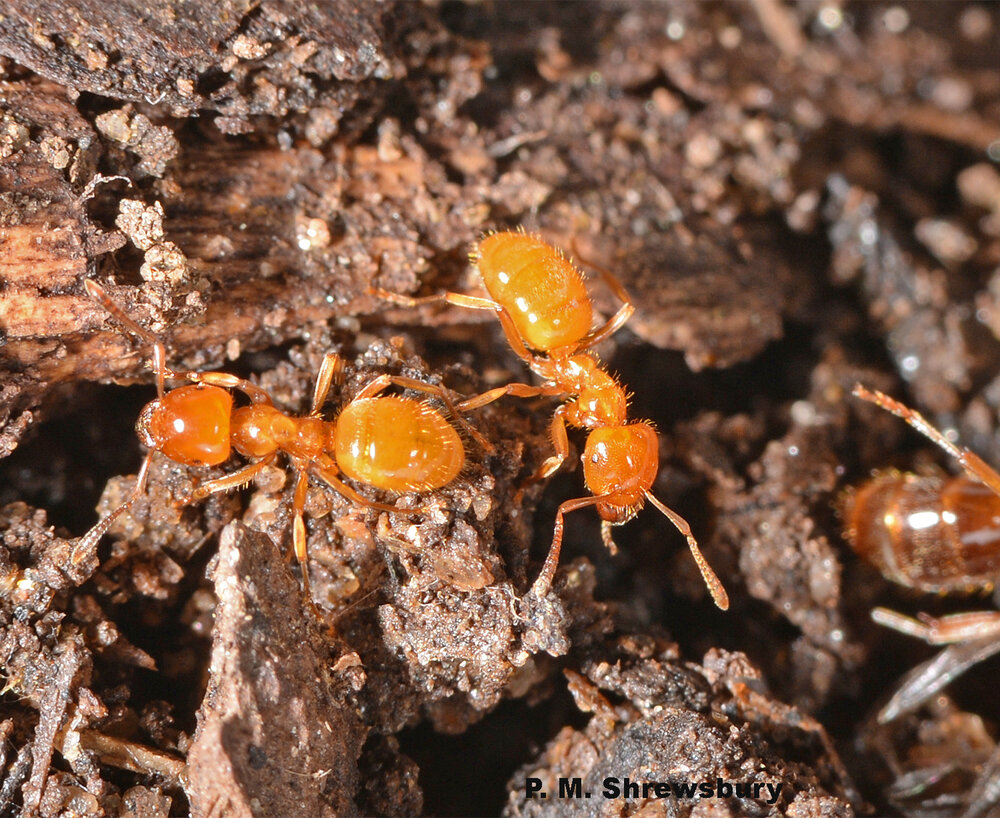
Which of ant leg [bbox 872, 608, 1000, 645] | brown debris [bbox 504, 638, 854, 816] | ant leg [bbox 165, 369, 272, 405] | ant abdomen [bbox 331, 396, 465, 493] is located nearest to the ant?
ant abdomen [bbox 331, 396, 465, 493]

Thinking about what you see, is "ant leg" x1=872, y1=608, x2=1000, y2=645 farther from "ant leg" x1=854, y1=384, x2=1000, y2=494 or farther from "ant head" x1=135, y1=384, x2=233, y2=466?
"ant head" x1=135, y1=384, x2=233, y2=466

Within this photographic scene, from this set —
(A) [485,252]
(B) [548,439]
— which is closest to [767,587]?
(B) [548,439]

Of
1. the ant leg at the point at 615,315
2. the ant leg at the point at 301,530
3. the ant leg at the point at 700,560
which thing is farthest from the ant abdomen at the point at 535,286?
the ant leg at the point at 301,530

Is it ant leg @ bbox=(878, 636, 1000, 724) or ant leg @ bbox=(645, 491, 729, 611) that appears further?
ant leg @ bbox=(878, 636, 1000, 724)

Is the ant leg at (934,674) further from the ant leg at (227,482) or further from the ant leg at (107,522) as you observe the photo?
the ant leg at (107,522)

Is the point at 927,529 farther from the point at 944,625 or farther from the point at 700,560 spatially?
the point at 700,560

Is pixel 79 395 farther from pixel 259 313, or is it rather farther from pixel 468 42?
pixel 468 42
